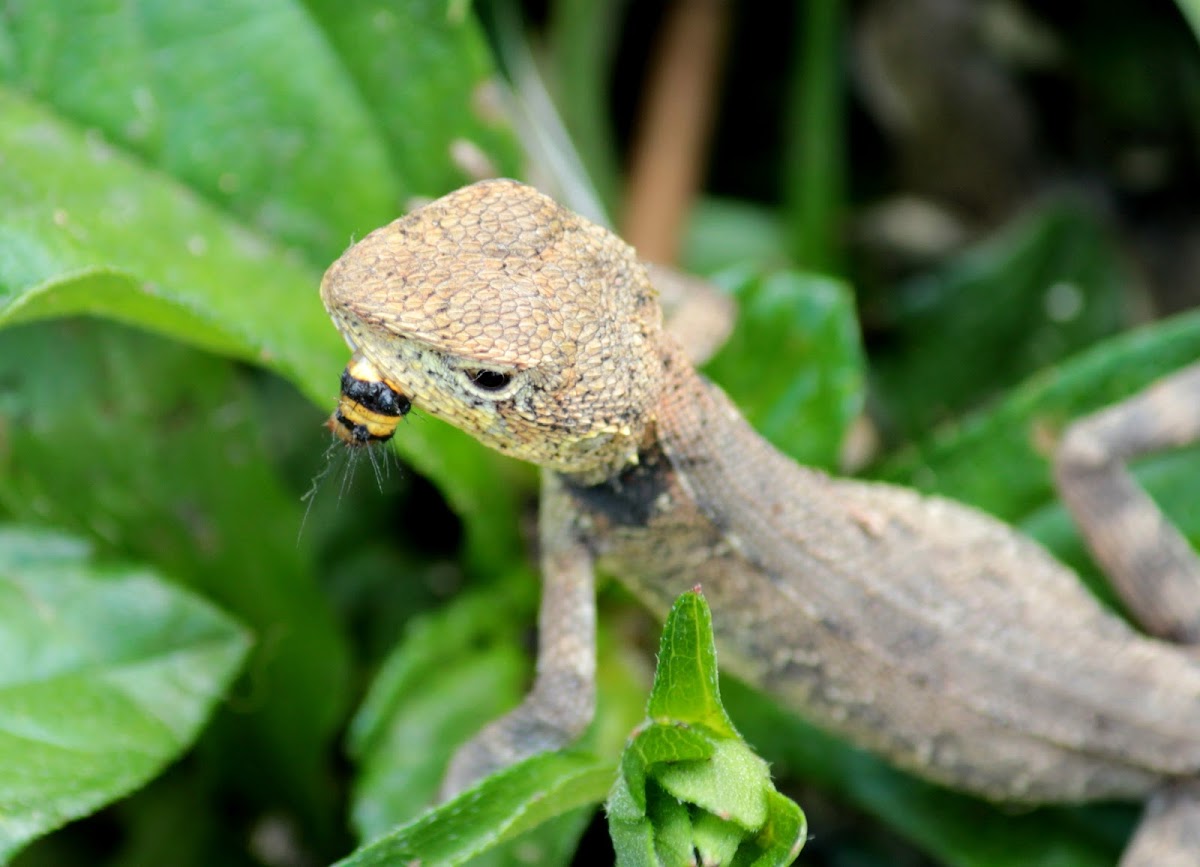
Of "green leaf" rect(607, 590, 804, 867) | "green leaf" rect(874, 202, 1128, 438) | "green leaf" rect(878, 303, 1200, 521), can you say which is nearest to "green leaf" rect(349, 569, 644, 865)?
"green leaf" rect(607, 590, 804, 867)

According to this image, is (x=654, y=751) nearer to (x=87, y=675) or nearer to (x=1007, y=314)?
(x=87, y=675)

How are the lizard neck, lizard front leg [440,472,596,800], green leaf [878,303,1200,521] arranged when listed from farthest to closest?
green leaf [878,303,1200,521] → lizard front leg [440,472,596,800] → the lizard neck

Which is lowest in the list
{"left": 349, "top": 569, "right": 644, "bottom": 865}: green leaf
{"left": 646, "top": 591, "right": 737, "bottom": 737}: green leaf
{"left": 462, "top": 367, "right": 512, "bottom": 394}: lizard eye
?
{"left": 349, "top": 569, "right": 644, "bottom": 865}: green leaf

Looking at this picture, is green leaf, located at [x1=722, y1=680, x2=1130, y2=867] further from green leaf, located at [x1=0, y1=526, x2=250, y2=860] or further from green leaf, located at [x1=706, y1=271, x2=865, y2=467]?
green leaf, located at [x1=0, y1=526, x2=250, y2=860]

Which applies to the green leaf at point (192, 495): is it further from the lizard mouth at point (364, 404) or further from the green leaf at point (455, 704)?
the lizard mouth at point (364, 404)

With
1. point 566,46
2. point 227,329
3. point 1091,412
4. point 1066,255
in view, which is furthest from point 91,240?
point 1066,255

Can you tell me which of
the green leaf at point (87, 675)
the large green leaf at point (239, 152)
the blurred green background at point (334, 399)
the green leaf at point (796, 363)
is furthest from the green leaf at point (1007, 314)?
the green leaf at point (87, 675)
